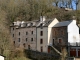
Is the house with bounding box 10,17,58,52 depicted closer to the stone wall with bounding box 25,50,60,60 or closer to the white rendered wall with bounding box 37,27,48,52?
the white rendered wall with bounding box 37,27,48,52

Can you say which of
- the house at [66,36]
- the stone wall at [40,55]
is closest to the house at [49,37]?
the house at [66,36]

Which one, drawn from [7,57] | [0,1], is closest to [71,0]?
[0,1]

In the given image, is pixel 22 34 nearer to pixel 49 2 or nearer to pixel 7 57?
pixel 7 57

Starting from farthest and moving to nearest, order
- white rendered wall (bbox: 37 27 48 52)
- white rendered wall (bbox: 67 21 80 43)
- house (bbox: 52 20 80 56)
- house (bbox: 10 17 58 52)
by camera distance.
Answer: house (bbox: 10 17 58 52) < white rendered wall (bbox: 37 27 48 52) < white rendered wall (bbox: 67 21 80 43) < house (bbox: 52 20 80 56)

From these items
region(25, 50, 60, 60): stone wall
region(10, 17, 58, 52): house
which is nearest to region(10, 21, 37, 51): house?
region(10, 17, 58, 52): house

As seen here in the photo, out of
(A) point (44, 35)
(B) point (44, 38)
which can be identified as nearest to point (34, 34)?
(A) point (44, 35)

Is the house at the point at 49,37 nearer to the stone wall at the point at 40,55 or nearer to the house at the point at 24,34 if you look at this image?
the house at the point at 24,34

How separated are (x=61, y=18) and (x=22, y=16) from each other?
1302 cm

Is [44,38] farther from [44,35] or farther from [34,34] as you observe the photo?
[34,34]

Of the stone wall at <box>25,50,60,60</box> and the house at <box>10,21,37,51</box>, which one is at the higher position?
the house at <box>10,21,37,51</box>

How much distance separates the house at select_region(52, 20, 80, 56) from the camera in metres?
54.7

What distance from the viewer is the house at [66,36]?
5465cm

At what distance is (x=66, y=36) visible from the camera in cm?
5606

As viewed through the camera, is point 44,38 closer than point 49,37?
No
